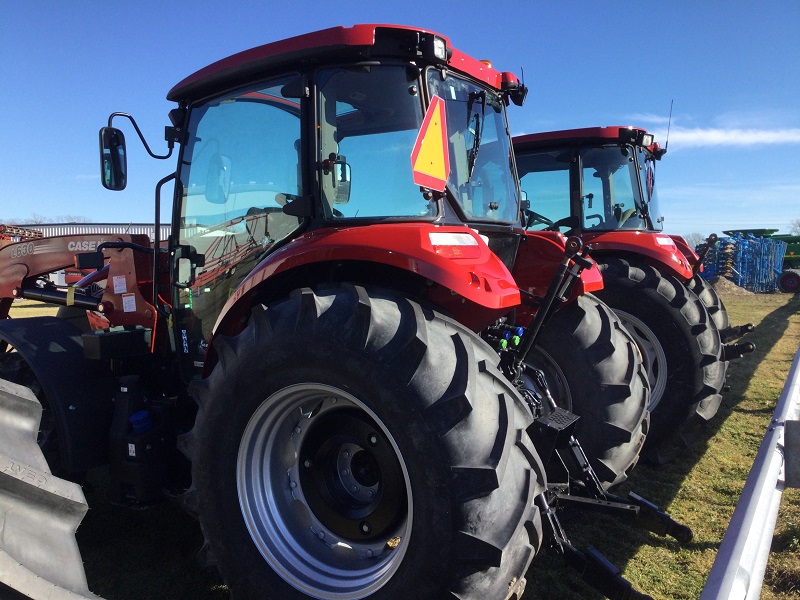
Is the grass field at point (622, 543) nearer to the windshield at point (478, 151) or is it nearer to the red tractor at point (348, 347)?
the red tractor at point (348, 347)

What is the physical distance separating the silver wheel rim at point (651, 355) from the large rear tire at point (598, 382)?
58.4 inches

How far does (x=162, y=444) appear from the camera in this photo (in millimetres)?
3199

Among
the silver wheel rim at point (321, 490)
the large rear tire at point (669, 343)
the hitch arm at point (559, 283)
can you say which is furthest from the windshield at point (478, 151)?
the large rear tire at point (669, 343)

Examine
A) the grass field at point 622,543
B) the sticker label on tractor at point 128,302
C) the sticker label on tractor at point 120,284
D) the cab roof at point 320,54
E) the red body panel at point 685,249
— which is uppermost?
the cab roof at point 320,54

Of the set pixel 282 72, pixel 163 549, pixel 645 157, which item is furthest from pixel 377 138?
pixel 645 157

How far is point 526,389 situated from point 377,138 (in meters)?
1.55

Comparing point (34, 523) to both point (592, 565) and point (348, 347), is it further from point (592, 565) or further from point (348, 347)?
point (592, 565)

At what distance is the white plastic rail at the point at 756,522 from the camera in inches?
58.0

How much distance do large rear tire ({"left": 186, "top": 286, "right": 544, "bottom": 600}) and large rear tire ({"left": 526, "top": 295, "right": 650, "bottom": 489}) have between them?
1.38 m

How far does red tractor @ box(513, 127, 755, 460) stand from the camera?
4.99 meters

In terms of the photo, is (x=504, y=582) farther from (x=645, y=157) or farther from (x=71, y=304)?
(x=645, y=157)

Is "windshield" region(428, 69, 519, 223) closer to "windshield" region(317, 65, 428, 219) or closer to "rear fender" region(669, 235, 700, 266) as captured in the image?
"windshield" region(317, 65, 428, 219)

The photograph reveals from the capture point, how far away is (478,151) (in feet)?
10.5

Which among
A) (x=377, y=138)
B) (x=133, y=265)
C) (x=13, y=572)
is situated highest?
(x=377, y=138)
